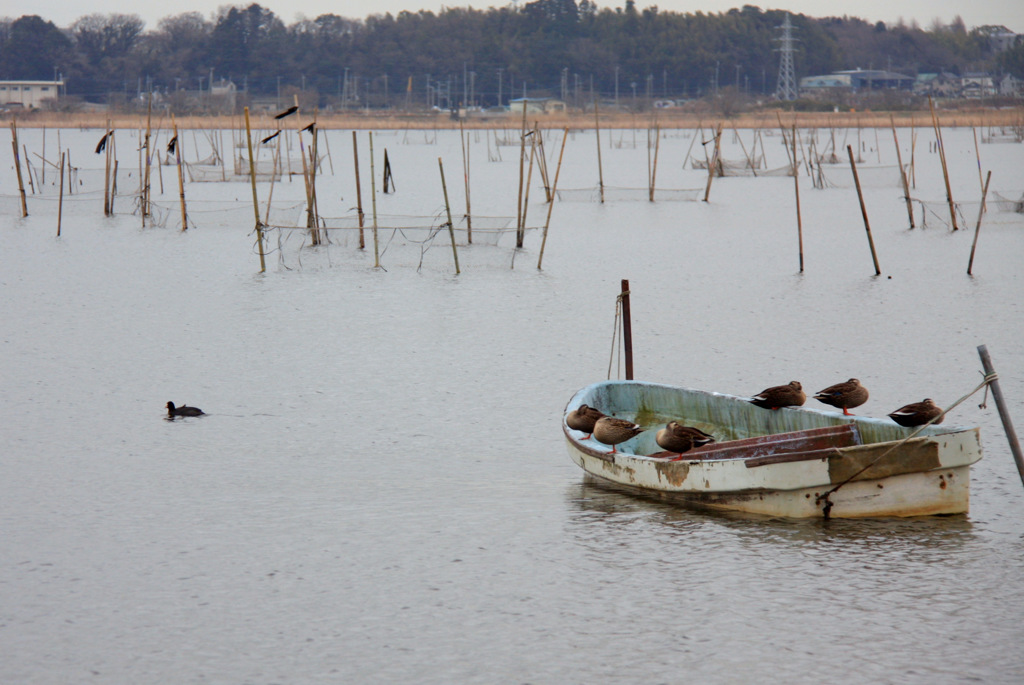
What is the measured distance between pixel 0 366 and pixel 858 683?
7.97m

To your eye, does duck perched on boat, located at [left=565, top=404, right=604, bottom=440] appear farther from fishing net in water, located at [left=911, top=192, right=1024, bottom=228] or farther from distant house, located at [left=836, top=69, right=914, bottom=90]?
distant house, located at [left=836, top=69, right=914, bottom=90]

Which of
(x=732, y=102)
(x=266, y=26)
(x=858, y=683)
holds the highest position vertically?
(x=266, y=26)

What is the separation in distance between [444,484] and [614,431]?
3.68 feet

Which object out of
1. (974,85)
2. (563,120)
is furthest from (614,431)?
(974,85)

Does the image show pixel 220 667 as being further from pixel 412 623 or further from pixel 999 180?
pixel 999 180

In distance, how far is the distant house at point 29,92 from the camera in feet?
267

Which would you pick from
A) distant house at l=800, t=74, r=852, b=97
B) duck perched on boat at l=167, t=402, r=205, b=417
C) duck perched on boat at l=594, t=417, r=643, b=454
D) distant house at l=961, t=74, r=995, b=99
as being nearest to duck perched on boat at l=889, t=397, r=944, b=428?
duck perched on boat at l=594, t=417, r=643, b=454

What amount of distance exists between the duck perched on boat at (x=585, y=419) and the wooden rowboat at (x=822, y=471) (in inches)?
5.8

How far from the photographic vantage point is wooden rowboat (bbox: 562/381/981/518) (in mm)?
5477

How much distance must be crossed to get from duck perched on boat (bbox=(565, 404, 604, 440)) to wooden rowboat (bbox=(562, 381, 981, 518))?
0.48 ft

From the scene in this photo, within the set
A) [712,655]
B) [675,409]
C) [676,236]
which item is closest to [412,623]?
[712,655]

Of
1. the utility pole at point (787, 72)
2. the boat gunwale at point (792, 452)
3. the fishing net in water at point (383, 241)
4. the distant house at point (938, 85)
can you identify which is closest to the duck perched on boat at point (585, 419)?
the boat gunwale at point (792, 452)

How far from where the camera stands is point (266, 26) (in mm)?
103250

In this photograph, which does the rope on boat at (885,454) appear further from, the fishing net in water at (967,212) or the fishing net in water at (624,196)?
the fishing net in water at (624,196)
